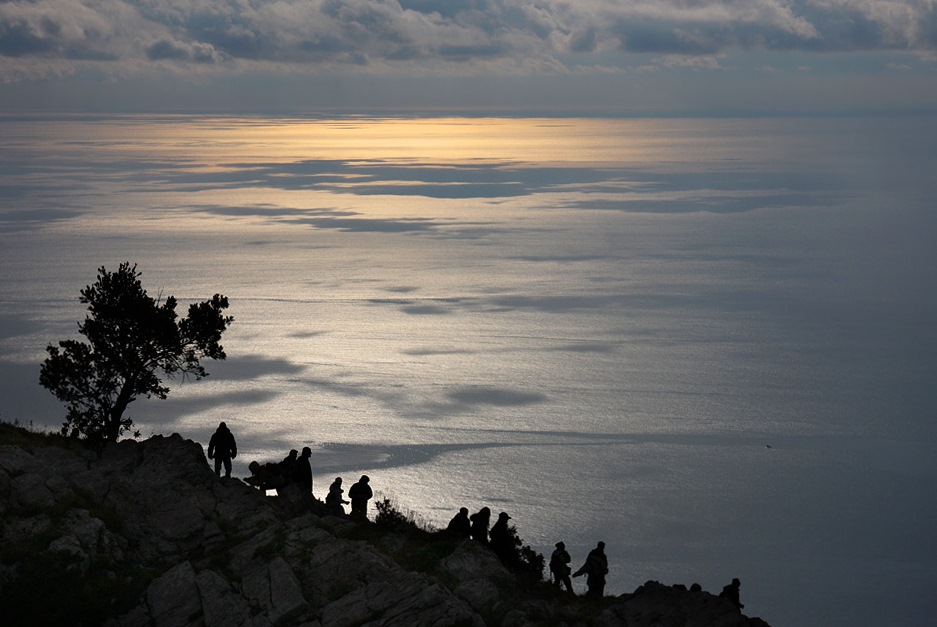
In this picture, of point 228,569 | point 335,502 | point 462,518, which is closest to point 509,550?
point 462,518

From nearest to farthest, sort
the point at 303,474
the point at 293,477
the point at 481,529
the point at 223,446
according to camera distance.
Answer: the point at 481,529
the point at 303,474
the point at 293,477
the point at 223,446

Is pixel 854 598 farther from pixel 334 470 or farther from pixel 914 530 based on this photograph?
pixel 334 470

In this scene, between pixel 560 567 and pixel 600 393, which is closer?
pixel 560 567

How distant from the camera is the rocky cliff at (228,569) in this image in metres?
21.7

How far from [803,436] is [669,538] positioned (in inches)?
902

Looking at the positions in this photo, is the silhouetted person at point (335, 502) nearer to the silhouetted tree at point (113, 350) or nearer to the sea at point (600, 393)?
the sea at point (600, 393)

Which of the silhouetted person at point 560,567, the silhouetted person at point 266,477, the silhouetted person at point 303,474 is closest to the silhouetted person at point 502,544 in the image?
the silhouetted person at point 560,567

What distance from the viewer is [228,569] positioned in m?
23.0

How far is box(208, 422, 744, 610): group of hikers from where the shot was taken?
24.9 m

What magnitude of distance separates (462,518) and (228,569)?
18.3 ft

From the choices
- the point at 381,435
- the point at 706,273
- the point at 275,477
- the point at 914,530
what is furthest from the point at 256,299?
the point at 275,477

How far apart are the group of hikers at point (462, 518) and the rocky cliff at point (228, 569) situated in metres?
0.64

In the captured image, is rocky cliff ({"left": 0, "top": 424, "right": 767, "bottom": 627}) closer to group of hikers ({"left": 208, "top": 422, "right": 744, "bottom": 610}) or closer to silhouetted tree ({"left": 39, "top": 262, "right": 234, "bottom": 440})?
group of hikers ({"left": 208, "top": 422, "right": 744, "bottom": 610})

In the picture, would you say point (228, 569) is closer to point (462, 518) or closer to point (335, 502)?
point (335, 502)
